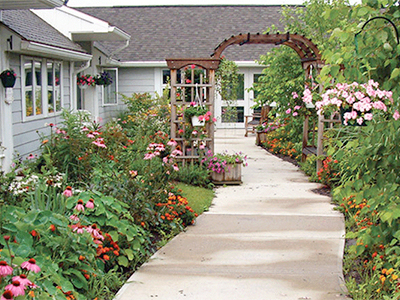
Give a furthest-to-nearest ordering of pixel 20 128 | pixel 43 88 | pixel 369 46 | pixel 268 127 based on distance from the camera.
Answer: pixel 268 127
pixel 43 88
pixel 20 128
pixel 369 46

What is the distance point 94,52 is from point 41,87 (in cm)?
402

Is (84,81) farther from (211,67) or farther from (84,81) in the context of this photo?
(211,67)

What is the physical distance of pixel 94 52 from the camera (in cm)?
1506

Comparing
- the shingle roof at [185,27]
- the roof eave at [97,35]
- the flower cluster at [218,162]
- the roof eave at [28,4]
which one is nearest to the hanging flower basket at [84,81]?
the roof eave at [97,35]

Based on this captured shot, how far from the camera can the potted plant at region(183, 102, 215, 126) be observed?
963 centimetres

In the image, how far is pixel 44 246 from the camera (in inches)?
167

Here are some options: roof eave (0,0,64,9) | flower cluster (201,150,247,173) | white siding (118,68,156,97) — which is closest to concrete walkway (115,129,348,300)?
flower cluster (201,150,247,173)

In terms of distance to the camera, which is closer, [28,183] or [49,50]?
[28,183]

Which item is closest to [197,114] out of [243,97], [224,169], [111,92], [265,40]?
[224,169]

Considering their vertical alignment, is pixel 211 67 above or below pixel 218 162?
above

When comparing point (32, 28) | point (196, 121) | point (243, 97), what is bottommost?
point (196, 121)

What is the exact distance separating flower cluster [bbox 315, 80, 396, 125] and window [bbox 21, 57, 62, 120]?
7466 millimetres

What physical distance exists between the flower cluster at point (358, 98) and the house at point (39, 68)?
4173 millimetres

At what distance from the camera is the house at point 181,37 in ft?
64.4
